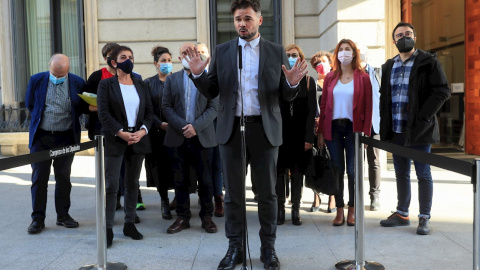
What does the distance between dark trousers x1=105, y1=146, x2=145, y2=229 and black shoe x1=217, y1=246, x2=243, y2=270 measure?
54.0 inches

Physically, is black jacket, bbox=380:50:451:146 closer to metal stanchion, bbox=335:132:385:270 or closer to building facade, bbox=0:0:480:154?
metal stanchion, bbox=335:132:385:270

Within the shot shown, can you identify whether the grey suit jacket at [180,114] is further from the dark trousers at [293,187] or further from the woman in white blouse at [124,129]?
the dark trousers at [293,187]

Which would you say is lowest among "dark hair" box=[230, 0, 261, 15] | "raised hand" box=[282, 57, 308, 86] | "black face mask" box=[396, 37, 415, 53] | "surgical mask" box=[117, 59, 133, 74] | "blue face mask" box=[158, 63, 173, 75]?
"raised hand" box=[282, 57, 308, 86]

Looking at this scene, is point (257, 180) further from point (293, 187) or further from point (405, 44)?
point (405, 44)

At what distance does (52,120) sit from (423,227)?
13.3 ft

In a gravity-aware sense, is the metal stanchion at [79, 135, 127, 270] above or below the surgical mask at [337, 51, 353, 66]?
below

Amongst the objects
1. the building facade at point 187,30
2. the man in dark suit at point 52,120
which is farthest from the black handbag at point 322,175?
the building facade at point 187,30

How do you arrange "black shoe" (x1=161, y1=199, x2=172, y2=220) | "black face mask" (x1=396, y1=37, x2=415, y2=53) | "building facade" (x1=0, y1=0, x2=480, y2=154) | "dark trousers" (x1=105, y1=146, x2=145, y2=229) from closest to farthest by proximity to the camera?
"dark trousers" (x1=105, y1=146, x2=145, y2=229)
"black face mask" (x1=396, y1=37, x2=415, y2=53)
"black shoe" (x1=161, y1=199, x2=172, y2=220)
"building facade" (x1=0, y1=0, x2=480, y2=154)

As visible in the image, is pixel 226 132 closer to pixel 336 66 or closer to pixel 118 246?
pixel 118 246

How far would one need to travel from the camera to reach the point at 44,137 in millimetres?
5773

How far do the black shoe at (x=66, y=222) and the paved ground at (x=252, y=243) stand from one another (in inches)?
2.7

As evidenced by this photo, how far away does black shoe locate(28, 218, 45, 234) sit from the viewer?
5643 millimetres

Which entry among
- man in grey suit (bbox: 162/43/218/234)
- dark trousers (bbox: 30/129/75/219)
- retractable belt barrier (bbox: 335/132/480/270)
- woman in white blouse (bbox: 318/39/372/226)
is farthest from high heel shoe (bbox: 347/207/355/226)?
dark trousers (bbox: 30/129/75/219)

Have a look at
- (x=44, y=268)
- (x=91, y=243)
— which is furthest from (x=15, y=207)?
(x=44, y=268)
